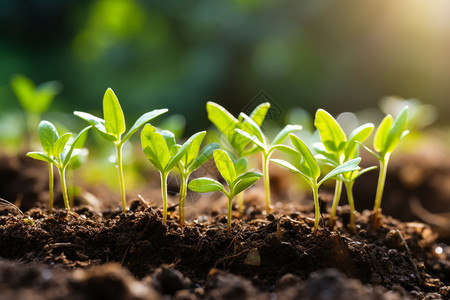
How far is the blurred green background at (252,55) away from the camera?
4.62 m

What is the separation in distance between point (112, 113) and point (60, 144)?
7.0 inches

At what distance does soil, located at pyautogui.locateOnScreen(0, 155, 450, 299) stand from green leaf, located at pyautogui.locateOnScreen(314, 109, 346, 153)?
0.24m

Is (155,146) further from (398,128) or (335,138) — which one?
(398,128)

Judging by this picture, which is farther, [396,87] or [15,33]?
[15,33]

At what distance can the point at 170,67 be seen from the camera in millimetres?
4863

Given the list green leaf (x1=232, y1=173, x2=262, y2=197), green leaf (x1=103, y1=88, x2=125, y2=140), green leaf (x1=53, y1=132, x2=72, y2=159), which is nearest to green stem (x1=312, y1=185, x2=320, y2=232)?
green leaf (x1=232, y1=173, x2=262, y2=197)

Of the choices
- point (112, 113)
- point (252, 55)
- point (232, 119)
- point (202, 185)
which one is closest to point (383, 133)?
point (232, 119)

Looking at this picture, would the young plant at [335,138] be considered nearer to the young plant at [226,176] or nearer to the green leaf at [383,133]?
the green leaf at [383,133]

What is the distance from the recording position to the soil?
881 millimetres

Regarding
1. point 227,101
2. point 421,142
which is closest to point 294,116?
point 421,142

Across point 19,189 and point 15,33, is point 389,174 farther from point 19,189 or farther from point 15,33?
point 15,33

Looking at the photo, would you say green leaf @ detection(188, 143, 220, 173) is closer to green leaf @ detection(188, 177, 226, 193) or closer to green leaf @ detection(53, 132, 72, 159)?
green leaf @ detection(188, 177, 226, 193)

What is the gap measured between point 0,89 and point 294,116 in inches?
164

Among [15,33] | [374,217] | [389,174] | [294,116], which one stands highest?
[15,33]
